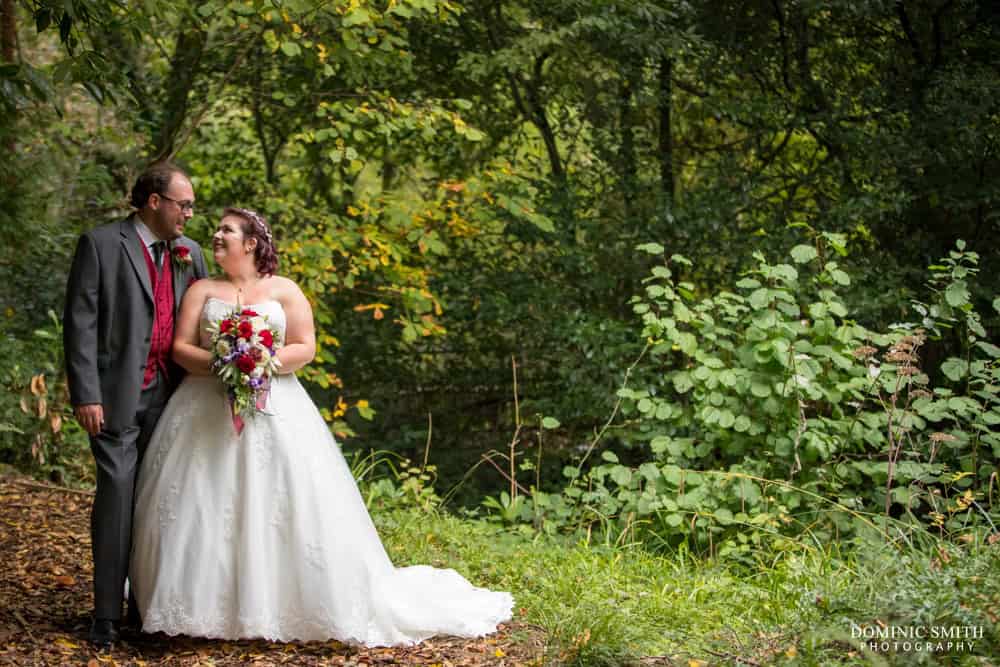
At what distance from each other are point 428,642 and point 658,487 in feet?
7.47

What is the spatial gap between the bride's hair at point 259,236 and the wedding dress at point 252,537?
0.23 meters

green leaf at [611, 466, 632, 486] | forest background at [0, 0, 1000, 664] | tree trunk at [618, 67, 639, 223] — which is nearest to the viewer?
green leaf at [611, 466, 632, 486]

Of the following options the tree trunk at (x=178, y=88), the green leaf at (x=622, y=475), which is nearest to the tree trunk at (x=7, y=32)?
the tree trunk at (x=178, y=88)

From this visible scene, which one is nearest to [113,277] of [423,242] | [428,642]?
[428,642]

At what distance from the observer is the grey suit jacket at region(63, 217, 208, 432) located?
409cm

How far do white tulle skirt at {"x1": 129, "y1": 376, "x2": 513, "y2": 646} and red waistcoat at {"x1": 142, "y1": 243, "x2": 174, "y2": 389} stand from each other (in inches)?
6.5

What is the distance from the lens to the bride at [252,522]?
4.04 meters

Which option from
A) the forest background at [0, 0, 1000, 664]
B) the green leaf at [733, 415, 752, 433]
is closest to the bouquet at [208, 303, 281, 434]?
the forest background at [0, 0, 1000, 664]

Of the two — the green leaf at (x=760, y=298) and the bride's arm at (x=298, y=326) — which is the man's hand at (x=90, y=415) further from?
the green leaf at (x=760, y=298)

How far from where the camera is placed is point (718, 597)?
4695mm

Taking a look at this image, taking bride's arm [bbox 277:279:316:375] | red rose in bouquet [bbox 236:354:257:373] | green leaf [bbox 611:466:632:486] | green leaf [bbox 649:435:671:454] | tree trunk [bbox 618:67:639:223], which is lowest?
green leaf [bbox 611:466:632:486]

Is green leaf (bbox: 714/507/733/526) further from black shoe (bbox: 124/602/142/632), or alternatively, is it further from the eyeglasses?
the eyeglasses

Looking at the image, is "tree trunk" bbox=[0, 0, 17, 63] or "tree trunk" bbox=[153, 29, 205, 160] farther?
"tree trunk" bbox=[153, 29, 205, 160]

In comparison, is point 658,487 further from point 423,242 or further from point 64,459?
point 64,459
